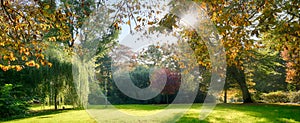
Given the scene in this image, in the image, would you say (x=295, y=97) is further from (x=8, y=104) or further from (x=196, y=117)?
(x=8, y=104)

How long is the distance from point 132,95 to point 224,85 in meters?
6.90

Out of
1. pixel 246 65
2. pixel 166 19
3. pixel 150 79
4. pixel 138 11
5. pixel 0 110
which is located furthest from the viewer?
pixel 150 79

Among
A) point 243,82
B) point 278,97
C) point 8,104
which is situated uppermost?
point 243,82

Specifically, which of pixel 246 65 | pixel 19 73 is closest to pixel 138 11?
pixel 19 73

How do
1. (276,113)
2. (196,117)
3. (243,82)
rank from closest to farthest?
1. (196,117)
2. (276,113)
3. (243,82)

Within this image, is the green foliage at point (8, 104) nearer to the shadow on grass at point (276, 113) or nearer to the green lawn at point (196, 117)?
the green lawn at point (196, 117)

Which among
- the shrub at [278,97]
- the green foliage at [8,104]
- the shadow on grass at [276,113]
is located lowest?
the shrub at [278,97]

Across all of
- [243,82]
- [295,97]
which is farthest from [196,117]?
[295,97]

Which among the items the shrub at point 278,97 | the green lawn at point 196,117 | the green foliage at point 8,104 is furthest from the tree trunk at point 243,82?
the green foliage at point 8,104

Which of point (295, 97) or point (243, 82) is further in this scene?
point (295, 97)

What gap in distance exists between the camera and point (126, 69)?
53.8ft

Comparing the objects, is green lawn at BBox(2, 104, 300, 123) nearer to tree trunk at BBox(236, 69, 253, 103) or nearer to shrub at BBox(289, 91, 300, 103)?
tree trunk at BBox(236, 69, 253, 103)

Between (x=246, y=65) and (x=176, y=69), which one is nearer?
(x=246, y=65)

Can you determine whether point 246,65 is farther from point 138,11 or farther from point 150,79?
point 138,11
